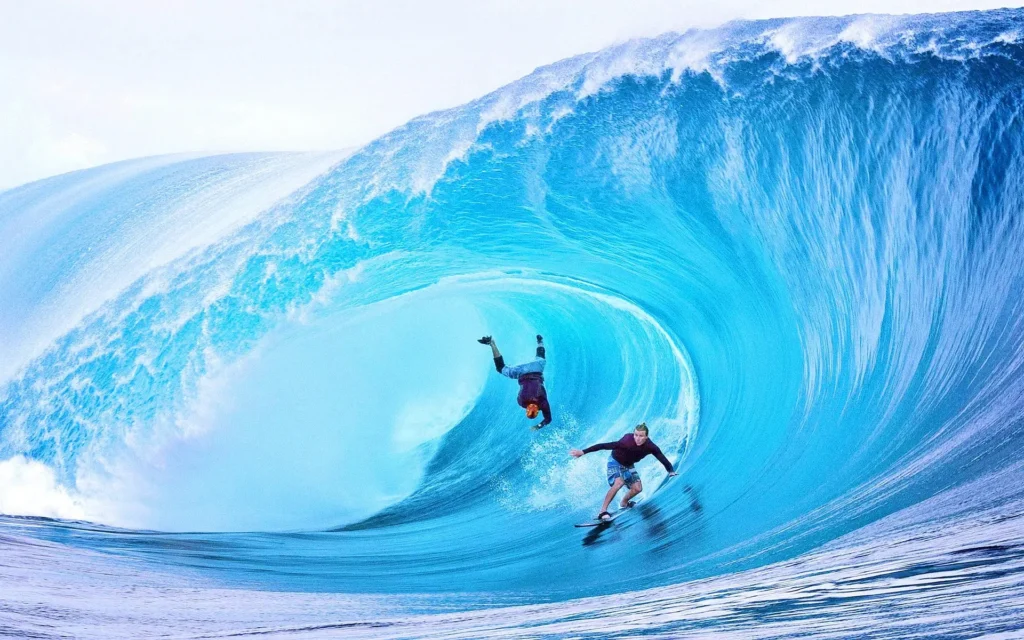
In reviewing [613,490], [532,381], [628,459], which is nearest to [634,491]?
[613,490]

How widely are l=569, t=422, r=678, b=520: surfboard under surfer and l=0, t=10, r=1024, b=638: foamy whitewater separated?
0.25 metres

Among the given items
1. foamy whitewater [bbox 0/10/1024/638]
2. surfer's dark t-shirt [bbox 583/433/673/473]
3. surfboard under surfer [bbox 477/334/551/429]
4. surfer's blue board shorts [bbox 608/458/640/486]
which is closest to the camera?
foamy whitewater [bbox 0/10/1024/638]

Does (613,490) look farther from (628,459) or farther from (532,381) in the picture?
(532,381)

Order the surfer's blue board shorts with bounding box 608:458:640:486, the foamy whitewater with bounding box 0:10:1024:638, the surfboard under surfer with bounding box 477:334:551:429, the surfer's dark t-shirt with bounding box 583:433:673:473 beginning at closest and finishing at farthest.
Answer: the foamy whitewater with bounding box 0:10:1024:638 < the surfer's dark t-shirt with bounding box 583:433:673:473 < the surfer's blue board shorts with bounding box 608:458:640:486 < the surfboard under surfer with bounding box 477:334:551:429

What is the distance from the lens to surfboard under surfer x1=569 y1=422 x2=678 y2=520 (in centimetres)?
561

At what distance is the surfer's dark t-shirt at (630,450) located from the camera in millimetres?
5605

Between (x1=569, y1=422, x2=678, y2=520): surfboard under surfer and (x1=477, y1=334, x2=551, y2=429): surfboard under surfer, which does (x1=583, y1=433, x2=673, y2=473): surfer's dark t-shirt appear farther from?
(x1=477, y1=334, x2=551, y2=429): surfboard under surfer

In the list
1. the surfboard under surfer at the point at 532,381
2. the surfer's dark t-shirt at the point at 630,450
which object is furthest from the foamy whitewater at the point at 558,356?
the surfboard under surfer at the point at 532,381

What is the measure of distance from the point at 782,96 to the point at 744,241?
1.38m

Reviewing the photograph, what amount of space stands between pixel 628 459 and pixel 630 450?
0.12 meters

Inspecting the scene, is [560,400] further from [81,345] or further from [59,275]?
[59,275]

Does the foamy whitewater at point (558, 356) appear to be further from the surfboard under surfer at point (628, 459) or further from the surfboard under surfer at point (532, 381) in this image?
the surfboard under surfer at point (532, 381)

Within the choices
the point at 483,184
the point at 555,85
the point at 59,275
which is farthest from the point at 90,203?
the point at 555,85

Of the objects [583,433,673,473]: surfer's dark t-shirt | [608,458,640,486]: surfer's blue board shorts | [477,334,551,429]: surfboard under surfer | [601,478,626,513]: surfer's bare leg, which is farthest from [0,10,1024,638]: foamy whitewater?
[477,334,551,429]: surfboard under surfer
